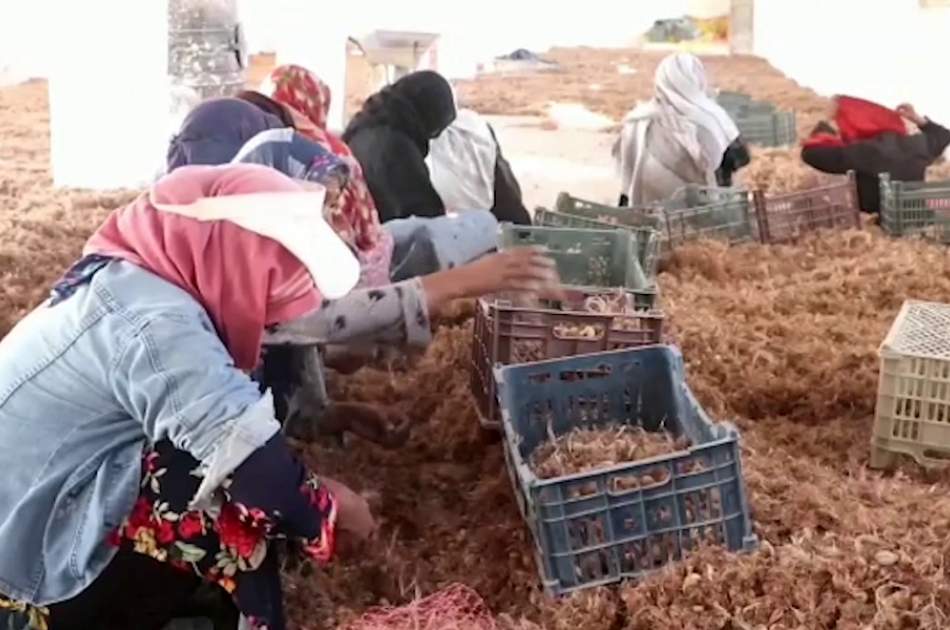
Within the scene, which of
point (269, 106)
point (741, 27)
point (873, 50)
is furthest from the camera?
point (741, 27)

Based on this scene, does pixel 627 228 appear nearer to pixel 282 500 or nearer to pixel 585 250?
pixel 585 250

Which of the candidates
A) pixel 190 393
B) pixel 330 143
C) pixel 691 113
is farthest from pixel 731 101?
pixel 190 393

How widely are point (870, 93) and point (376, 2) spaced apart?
5.60 m

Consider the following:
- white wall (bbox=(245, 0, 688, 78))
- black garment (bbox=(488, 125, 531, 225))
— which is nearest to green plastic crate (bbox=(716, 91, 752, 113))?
black garment (bbox=(488, 125, 531, 225))

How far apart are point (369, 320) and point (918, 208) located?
3010 millimetres

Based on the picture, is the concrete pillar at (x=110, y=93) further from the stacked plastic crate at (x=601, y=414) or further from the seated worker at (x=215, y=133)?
the stacked plastic crate at (x=601, y=414)

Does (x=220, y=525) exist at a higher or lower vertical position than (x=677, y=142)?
lower

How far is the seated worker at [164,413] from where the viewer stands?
1925 millimetres

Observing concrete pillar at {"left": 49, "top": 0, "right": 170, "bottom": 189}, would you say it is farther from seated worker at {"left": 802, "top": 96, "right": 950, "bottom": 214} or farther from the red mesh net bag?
the red mesh net bag

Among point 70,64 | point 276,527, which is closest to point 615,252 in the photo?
point 276,527

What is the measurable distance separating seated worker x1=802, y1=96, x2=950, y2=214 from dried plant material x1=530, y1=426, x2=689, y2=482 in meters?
3.30

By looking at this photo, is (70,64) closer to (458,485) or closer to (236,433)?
(458,485)

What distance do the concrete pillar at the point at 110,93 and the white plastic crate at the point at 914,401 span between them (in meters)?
4.83

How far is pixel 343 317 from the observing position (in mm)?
2848
